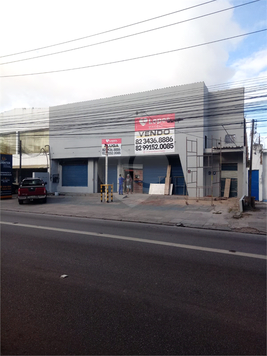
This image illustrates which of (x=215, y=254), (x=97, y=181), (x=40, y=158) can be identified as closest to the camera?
(x=215, y=254)

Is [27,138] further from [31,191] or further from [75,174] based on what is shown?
[31,191]

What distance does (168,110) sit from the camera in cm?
2092

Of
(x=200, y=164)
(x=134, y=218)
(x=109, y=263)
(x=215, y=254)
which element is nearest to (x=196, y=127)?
(x=200, y=164)

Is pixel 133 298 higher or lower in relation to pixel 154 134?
lower

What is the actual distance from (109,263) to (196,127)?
1586cm

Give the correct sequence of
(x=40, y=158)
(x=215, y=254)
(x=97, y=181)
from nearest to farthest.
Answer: (x=215, y=254), (x=97, y=181), (x=40, y=158)

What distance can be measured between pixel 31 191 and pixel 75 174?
9032 mm

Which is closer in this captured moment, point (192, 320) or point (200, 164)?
point (192, 320)

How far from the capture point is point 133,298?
3932mm

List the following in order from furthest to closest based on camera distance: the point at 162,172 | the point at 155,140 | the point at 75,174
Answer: the point at 75,174 < the point at 162,172 < the point at 155,140

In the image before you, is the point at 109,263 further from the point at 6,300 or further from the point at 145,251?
the point at 6,300

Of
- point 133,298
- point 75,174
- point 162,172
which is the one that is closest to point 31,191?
point 75,174

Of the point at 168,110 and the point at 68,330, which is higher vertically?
the point at 168,110

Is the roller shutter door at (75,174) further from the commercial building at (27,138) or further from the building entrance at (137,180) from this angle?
the building entrance at (137,180)
